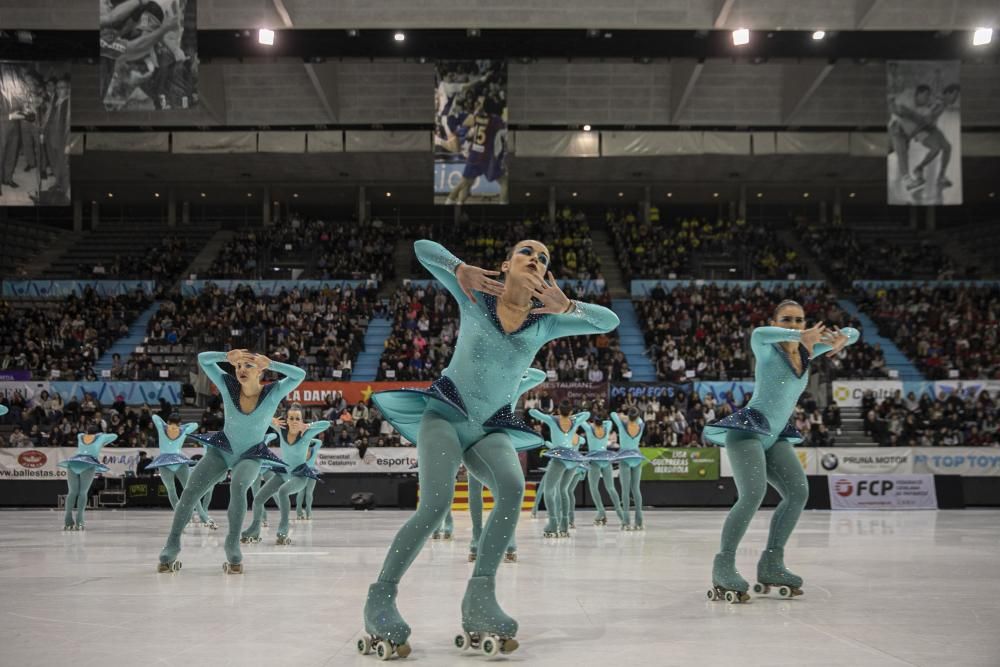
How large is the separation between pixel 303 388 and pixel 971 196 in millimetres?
30471

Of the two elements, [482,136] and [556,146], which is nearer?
[482,136]

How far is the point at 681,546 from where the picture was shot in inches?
479

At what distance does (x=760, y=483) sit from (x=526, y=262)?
8.78 ft

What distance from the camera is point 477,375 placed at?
17.5ft

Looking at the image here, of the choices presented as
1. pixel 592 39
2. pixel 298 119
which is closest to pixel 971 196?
pixel 592 39

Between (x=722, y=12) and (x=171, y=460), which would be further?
(x=722, y=12)

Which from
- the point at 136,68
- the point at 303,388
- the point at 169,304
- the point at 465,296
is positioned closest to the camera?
the point at 465,296

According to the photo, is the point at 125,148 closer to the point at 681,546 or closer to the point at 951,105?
the point at 951,105

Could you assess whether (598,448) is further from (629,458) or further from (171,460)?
(171,460)

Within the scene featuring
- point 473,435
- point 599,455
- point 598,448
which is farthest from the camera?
point 598,448

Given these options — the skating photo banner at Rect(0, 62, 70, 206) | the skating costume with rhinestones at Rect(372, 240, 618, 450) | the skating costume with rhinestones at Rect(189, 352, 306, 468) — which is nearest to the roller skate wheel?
the skating costume with rhinestones at Rect(372, 240, 618, 450)

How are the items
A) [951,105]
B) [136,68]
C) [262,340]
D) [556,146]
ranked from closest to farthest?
[136,68] < [951,105] < [262,340] < [556,146]

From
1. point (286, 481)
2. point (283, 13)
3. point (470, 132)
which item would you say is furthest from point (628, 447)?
point (283, 13)

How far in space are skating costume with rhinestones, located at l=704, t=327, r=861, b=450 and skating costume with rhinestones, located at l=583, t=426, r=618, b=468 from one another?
765cm
